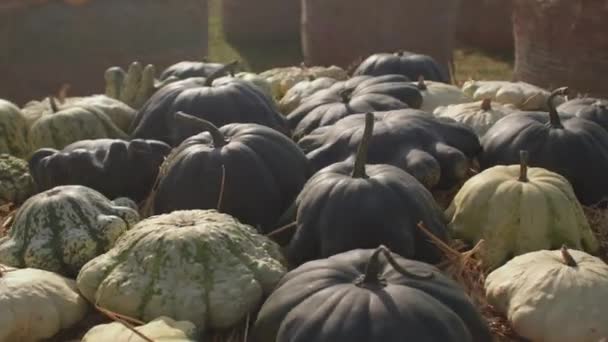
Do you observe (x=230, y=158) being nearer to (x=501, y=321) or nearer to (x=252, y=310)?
(x=252, y=310)

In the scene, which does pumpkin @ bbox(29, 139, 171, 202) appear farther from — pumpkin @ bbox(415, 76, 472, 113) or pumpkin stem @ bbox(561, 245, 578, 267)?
pumpkin stem @ bbox(561, 245, 578, 267)

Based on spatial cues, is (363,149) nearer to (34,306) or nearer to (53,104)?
(34,306)

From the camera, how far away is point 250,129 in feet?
11.7

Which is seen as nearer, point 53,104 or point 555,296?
point 555,296

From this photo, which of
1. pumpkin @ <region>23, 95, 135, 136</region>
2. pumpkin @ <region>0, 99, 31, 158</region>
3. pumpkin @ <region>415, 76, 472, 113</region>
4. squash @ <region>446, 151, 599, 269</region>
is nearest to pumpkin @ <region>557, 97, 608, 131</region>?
pumpkin @ <region>415, 76, 472, 113</region>

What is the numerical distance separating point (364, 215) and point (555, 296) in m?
0.64

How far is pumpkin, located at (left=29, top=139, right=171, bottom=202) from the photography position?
3572mm

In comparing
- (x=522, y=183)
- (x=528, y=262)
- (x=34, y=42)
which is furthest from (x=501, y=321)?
(x=34, y=42)

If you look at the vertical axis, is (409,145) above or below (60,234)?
above

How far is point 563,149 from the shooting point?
366 centimetres

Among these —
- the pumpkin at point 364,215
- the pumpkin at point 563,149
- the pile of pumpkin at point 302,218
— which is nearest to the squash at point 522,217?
the pile of pumpkin at point 302,218

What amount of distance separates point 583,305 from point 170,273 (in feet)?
4.04

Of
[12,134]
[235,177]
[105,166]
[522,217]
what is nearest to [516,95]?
[522,217]

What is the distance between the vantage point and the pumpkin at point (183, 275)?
271cm
